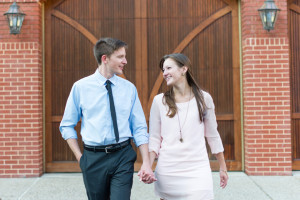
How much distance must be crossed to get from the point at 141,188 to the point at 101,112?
111 inches

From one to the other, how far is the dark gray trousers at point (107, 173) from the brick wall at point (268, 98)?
3.71 meters

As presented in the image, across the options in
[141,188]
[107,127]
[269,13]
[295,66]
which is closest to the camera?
[107,127]

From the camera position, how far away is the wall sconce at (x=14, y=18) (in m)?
6.16

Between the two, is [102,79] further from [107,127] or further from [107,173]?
[107,173]

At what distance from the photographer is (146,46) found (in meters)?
6.67

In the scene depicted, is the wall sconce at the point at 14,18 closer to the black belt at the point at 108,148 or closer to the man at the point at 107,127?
the man at the point at 107,127

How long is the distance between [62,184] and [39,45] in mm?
2281

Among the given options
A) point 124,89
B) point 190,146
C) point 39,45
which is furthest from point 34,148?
point 190,146

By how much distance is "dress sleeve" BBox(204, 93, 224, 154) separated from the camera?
10.3ft

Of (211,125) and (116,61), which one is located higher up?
(116,61)

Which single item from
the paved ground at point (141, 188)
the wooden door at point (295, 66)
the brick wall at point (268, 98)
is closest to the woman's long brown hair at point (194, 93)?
the paved ground at point (141, 188)

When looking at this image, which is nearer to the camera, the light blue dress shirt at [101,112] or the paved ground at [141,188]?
the light blue dress shirt at [101,112]

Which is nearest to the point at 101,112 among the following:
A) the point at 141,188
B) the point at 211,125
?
the point at 211,125

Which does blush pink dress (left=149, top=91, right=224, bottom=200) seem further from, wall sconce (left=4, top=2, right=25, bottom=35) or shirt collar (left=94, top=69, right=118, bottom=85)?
wall sconce (left=4, top=2, right=25, bottom=35)
